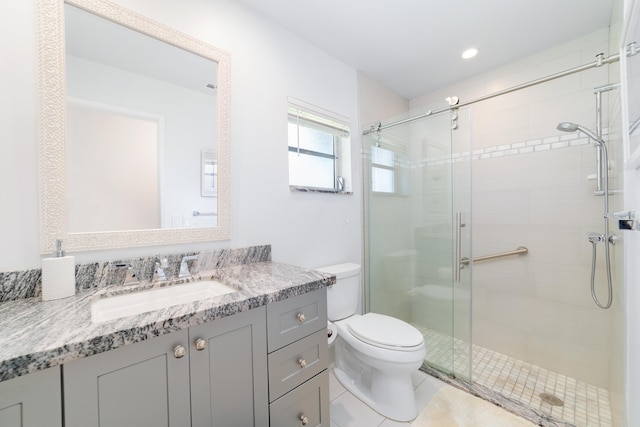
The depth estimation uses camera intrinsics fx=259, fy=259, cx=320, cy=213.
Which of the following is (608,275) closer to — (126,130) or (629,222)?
(629,222)

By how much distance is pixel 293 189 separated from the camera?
176 centimetres

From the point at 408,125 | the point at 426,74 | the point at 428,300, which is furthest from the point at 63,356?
the point at 426,74

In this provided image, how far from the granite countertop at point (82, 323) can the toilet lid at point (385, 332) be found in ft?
2.26

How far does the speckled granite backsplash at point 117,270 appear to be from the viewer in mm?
918

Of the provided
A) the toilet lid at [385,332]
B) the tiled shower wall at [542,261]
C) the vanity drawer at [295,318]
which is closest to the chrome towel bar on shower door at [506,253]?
the tiled shower wall at [542,261]

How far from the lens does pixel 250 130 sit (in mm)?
1541

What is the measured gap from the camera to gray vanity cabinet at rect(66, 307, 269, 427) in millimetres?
662

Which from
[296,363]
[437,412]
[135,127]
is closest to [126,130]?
[135,127]

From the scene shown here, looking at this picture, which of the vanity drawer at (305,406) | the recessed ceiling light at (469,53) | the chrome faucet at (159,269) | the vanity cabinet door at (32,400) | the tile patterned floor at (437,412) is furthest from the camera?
the recessed ceiling light at (469,53)

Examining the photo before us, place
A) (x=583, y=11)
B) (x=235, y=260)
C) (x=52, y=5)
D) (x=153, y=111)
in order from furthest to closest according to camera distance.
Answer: (x=583, y=11) → (x=235, y=260) → (x=153, y=111) → (x=52, y=5)

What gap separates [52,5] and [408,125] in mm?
2067

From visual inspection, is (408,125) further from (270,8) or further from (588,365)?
(588,365)

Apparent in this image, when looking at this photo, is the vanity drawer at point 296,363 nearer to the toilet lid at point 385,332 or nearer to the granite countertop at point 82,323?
the granite countertop at point 82,323

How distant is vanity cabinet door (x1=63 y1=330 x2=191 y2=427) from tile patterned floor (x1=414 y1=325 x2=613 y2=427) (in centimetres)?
179
